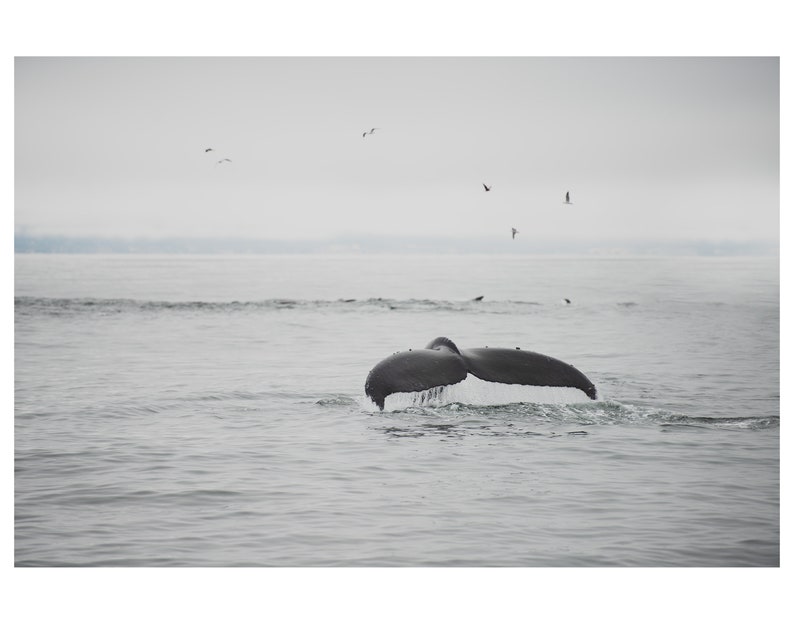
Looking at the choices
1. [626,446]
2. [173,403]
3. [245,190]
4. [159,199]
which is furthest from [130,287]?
[626,446]

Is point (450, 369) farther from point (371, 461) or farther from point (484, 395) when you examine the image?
point (371, 461)

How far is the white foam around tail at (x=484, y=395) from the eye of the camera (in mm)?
10789

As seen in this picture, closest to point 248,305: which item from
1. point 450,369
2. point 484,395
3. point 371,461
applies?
point 484,395

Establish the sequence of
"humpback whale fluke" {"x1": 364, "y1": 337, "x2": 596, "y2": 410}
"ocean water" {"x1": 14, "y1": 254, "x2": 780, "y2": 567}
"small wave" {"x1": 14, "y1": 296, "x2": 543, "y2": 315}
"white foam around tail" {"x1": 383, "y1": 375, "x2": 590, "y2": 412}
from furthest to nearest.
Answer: "small wave" {"x1": 14, "y1": 296, "x2": 543, "y2": 315}
"white foam around tail" {"x1": 383, "y1": 375, "x2": 590, "y2": 412}
"humpback whale fluke" {"x1": 364, "y1": 337, "x2": 596, "y2": 410}
"ocean water" {"x1": 14, "y1": 254, "x2": 780, "y2": 567}

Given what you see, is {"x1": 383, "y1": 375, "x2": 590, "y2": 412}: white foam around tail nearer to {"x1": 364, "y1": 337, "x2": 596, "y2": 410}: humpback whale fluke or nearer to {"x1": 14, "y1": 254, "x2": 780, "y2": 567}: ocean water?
{"x1": 14, "y1": 254, "x2": 780, "y2": 567}: ocean water

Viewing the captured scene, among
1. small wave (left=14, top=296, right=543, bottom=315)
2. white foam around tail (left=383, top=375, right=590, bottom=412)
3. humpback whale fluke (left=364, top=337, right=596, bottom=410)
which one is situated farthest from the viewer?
small wave (left=14, top=296, right=543, bottom=315)

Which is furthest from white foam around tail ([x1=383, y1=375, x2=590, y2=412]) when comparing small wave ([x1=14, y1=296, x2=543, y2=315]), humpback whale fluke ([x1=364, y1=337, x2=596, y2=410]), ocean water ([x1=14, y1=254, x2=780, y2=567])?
small wave ([x1=14, y1=296, x2=543, y2=315])

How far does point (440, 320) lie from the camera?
26.2m

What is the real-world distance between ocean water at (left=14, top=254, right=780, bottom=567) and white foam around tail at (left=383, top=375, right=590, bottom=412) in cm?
9

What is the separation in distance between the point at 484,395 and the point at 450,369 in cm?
128

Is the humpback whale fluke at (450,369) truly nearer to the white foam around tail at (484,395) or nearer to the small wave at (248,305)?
the white foam around tail at (484,395)

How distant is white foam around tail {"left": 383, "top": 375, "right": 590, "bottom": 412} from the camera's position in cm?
1079

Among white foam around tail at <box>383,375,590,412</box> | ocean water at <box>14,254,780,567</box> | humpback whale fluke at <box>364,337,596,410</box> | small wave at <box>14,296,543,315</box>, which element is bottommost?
ocean water at <box>14,254,780,567</box>

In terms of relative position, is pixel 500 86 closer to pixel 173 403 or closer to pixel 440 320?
pixel 173 403
